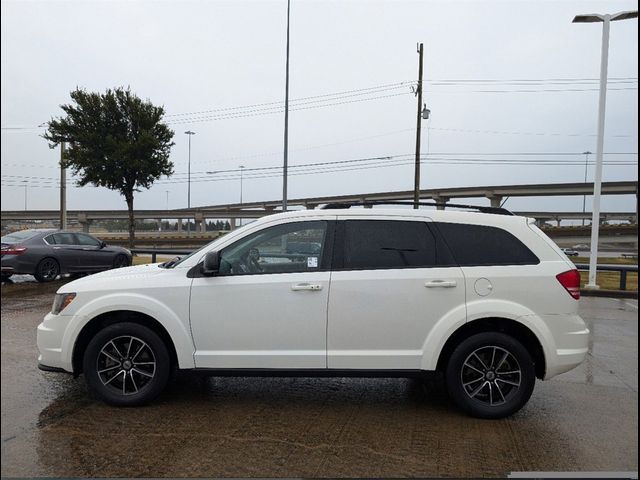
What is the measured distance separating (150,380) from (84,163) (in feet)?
68.2

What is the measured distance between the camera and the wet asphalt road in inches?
126

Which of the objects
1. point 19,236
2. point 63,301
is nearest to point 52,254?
point 19,236

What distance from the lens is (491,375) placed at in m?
4.07

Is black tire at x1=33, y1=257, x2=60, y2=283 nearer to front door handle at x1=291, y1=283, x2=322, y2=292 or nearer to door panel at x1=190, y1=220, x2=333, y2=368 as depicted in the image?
door panel at x1=190, y1=220, x2=333, y2=368

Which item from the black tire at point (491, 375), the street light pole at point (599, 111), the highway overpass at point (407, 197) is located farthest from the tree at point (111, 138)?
the highway overpass at point (407, 197)

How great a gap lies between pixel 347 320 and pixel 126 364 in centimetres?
198

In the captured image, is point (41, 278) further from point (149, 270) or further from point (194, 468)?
point (194, 468)

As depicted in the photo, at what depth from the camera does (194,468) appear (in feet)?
10.4

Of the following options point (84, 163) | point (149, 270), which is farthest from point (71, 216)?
point (149, 270)

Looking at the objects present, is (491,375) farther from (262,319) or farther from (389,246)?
(262,319)

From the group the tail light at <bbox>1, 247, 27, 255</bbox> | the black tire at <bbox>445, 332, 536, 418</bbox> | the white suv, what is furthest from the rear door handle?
the tail light at <bbox>1, 247, 27, 255</bbox>

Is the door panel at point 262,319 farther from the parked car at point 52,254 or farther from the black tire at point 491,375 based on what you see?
the parked car at point 52,254

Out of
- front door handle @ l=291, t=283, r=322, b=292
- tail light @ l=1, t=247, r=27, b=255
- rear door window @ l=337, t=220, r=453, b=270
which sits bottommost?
→ tail light @ l=1, t=247, r=27, b=255

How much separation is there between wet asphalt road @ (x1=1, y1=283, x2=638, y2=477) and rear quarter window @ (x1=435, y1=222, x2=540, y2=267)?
1.37 metres
